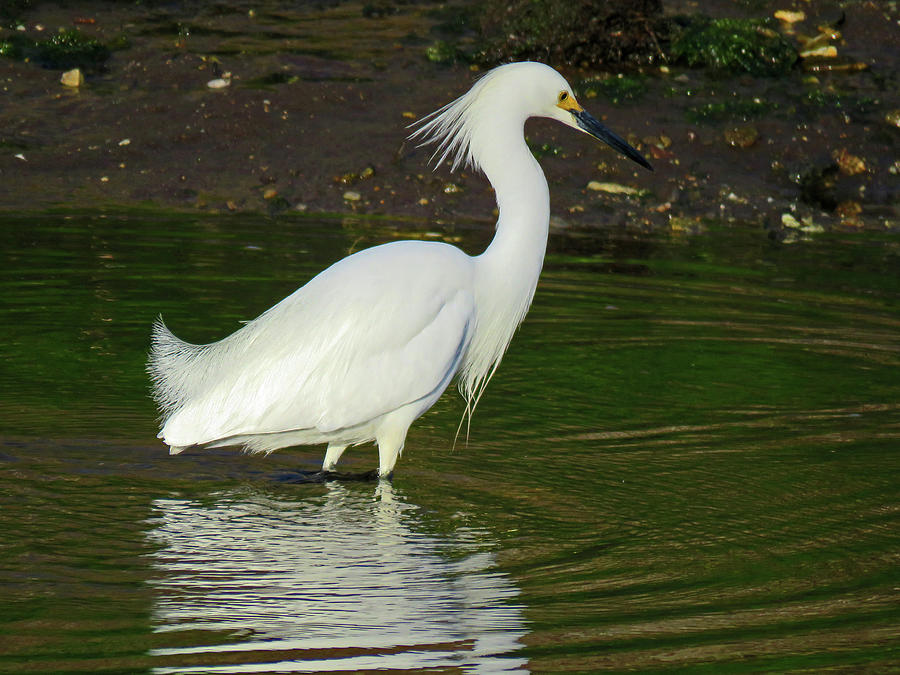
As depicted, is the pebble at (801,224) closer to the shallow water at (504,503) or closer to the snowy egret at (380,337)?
the shallow water at (504,503)

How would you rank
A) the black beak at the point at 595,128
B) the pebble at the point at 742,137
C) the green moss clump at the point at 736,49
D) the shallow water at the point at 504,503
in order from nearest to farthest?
the shallow water at the point at 504,503
the black beak at the point at 595,128
the pebble at the point at 742,137
the green moss clump at the point at 736,49

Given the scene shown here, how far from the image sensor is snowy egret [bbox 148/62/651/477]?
5.30m

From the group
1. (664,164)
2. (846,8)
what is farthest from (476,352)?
(846,8)

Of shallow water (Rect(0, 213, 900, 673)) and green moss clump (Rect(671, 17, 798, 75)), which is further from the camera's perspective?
green moss clump (Rect(671, 17, 798, 75))

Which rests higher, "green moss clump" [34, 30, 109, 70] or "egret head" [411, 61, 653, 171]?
"green moss clump" [34, 30, 109, 70]

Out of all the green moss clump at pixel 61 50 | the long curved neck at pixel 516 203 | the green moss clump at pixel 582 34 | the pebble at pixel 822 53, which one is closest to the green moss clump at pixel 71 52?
the green moss clump at pixel 61 50

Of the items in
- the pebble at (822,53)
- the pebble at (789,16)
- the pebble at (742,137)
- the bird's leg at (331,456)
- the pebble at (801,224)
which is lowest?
the bird's leg at (331,456)

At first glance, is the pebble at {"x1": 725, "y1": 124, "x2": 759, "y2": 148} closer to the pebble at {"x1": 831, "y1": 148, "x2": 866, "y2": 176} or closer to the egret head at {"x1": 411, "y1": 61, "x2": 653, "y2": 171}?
the pebble at {"x1": 831, "y1": 148, "x2": 866, "y2": 176}

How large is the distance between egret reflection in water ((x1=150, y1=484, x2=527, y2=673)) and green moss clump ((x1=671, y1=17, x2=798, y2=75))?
9.56 meters

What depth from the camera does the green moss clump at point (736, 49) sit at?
13578 mm

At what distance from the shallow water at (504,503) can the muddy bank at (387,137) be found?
2.36 metres

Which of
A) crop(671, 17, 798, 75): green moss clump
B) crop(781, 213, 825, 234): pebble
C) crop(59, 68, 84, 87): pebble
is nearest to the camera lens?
crop(781, 213, 825, 234): pebble

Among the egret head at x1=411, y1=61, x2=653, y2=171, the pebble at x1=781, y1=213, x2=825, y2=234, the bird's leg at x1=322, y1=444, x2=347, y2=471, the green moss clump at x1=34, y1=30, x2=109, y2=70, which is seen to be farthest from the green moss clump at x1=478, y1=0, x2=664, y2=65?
the bird's leg at x1=322, y1=444, x2=347, y2=471

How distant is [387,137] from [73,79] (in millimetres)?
3448
